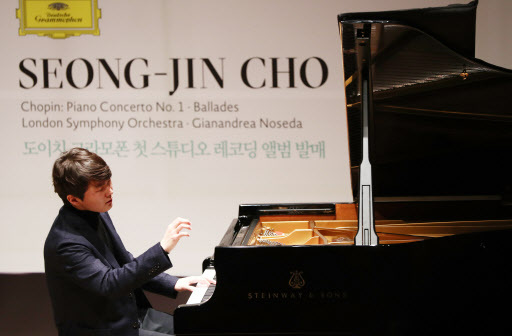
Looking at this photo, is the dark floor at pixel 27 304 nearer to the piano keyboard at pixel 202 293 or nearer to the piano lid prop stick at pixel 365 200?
the piano keyboard at pixel 202 293

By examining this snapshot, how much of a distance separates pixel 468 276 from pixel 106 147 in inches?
102

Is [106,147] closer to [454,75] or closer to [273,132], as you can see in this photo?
[273,132]

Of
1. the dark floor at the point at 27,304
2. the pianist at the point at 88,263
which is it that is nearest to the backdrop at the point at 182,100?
the dark floor at the point at 27,304

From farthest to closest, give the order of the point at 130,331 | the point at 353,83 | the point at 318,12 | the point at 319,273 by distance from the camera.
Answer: the point at 318,12 < the point at 353,83 < the point at 130,331 < the point at 319,273

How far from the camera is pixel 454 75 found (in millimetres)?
2029

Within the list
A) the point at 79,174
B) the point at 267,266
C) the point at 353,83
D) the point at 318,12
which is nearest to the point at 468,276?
the point at 267,266

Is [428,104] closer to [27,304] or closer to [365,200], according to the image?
[365,200]

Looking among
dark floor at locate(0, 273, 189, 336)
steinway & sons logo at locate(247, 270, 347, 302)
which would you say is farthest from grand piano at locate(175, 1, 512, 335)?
dark floor at locate(0, 273, 189, 336)

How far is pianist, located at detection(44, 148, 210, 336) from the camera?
1699 mm

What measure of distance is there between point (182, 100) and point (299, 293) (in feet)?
7.08

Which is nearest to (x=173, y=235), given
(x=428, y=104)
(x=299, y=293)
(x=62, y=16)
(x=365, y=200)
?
(x=299, y=293)

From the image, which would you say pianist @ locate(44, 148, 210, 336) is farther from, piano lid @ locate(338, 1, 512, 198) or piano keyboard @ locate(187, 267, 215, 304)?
piano lid @ locate(338, 1, 512, 198)

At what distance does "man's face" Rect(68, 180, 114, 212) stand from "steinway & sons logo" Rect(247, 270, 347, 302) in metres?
0.61

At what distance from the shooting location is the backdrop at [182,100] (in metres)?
Result: 3.48
